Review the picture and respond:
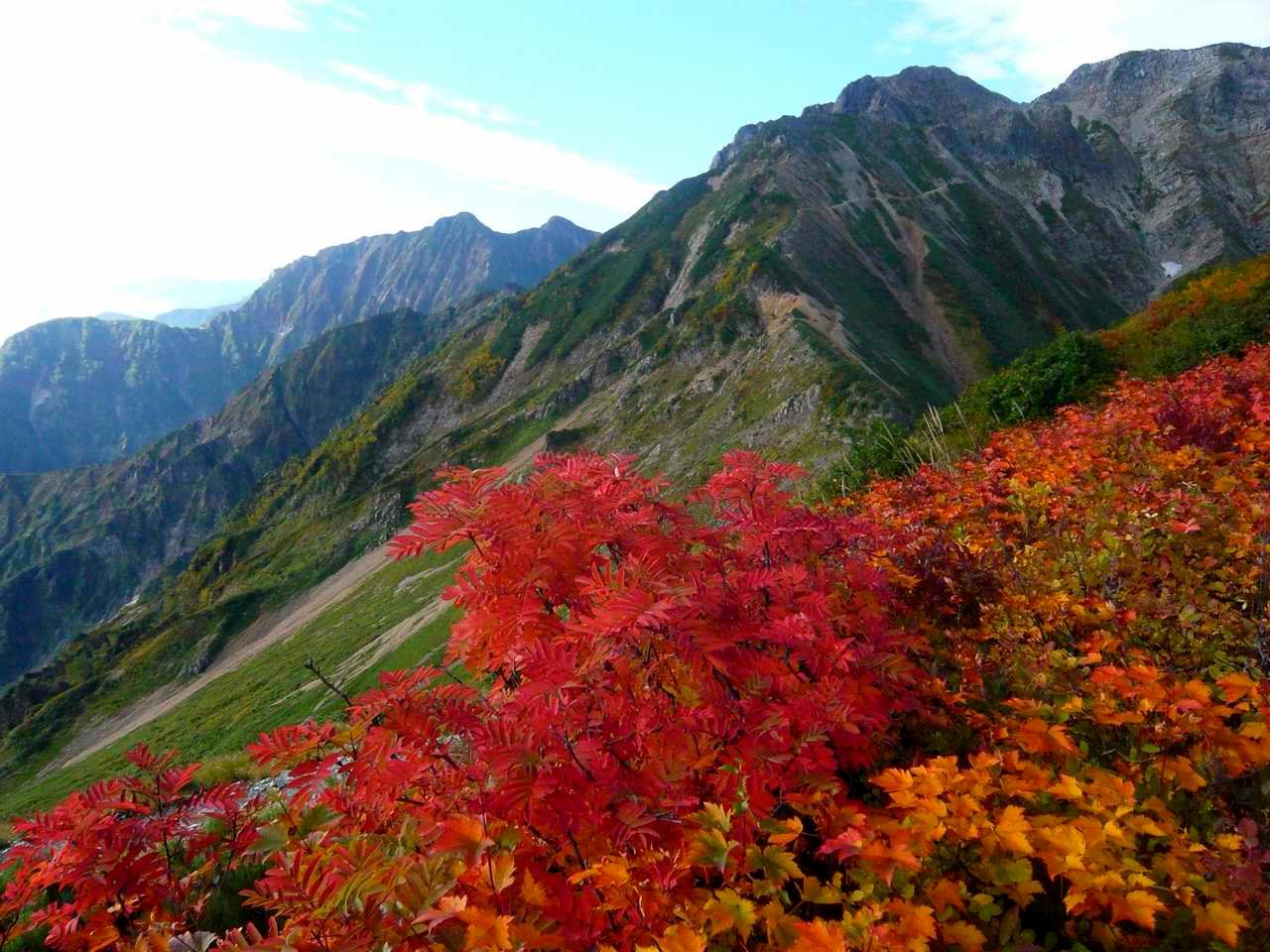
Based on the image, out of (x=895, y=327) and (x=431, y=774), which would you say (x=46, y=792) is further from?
(x=895, y=327)

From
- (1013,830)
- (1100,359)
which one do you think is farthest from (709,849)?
(1100,359)

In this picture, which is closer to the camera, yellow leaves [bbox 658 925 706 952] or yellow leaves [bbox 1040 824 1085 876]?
yellow leaves [bbox 658 925 706 952]

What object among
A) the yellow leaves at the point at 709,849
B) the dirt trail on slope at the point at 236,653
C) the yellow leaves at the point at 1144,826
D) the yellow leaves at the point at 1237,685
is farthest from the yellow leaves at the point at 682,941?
the dirt trail on slope at the point at 236,653

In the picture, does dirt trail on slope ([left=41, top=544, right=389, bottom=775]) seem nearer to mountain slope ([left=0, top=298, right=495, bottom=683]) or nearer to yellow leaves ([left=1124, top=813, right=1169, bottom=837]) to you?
yellow leaves ([left=1124, top=813, right=1169, bottom=837])

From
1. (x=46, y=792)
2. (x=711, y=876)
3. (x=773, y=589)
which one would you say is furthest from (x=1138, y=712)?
(x=46, y=792)

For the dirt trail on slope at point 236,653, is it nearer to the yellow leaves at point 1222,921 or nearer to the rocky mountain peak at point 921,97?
the yellow leaves at point 1222,921

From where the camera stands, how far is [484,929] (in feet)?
7.75

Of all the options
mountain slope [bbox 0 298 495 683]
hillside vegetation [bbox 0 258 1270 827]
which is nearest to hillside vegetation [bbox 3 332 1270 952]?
hillside vegetation [bbox 0 258 1270 827]

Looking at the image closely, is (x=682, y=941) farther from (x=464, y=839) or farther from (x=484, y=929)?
(x=464, y=839)

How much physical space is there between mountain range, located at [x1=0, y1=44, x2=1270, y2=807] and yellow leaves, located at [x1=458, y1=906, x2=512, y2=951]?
30731mm

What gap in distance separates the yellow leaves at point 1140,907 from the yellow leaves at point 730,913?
4.50ft

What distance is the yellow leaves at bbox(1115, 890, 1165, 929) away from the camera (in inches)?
90.2

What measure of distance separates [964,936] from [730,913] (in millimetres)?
952

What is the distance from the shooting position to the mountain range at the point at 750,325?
49.5 metres
